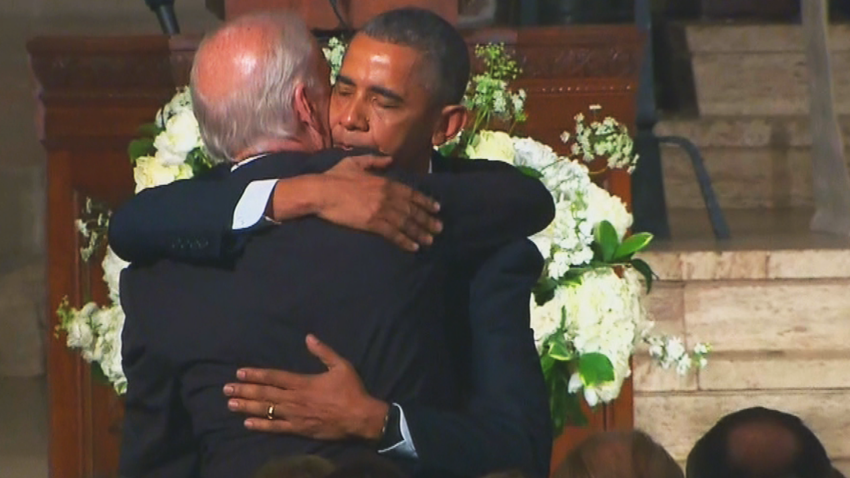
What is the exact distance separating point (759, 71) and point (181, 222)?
17.4ft

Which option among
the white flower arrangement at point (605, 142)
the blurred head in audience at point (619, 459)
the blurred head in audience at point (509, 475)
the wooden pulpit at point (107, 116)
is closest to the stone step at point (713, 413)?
the wooden pulpit at point (107, 116)

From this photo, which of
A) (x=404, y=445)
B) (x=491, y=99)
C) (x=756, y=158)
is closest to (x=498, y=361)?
(x=404, y=445)

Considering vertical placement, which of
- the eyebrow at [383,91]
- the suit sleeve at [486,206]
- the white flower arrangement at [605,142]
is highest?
the eyebrow at [383,91]

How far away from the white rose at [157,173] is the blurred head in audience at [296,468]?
3.75ft

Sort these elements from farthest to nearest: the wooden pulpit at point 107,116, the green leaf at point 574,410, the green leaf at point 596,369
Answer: the wooden pulpit at point 107,116 → the green leaf at point 574,410 → the green leaf at point 596,369

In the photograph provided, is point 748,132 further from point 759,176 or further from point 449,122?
point 449,122

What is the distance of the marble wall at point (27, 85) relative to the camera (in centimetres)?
588

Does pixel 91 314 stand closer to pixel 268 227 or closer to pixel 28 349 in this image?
pixel 268 227

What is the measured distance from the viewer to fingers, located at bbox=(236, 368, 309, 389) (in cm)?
189

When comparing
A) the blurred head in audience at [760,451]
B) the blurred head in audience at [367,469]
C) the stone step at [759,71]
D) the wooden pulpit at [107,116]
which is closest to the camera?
the blurred head in audience at [367,469]

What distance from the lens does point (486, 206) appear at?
6.65 ft

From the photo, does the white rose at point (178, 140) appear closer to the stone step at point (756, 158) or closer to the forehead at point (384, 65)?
the forehead at point (384, 65)

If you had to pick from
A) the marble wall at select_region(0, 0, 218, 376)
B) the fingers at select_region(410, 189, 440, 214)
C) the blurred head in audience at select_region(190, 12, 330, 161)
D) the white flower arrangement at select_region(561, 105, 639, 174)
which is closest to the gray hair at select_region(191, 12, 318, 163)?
the blurred head in audience at select_region(190, 12, 330, 161)

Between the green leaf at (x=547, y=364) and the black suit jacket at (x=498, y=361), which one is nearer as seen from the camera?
the black suit jacket at (x=498, y=361)
